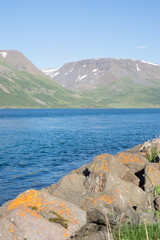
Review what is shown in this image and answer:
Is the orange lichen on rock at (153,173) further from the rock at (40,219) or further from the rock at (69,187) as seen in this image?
the rock at (40,219)

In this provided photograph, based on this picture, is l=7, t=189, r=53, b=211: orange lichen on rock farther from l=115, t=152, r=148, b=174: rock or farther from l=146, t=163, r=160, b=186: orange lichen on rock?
l=115, t=152, r=148, b=174: rock

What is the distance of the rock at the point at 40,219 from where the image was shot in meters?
9.14

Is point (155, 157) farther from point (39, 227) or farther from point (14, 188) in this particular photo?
point (39, 227)

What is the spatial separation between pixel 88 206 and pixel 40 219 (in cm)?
286

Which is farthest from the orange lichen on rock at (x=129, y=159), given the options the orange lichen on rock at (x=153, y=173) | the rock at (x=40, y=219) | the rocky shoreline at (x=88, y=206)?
the rock at (x=40, y=219)

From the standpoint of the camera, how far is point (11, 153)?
151ft

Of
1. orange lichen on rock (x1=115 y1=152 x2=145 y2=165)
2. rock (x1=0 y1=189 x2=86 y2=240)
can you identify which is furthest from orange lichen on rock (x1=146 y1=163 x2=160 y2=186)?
rock (x1=0 y1=189 x2=86 y2=240)

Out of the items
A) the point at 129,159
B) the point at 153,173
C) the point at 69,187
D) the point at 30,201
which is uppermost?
the point at 129,159

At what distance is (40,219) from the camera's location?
973cm

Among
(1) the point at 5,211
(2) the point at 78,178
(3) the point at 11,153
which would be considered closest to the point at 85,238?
(1) the point at 5,211

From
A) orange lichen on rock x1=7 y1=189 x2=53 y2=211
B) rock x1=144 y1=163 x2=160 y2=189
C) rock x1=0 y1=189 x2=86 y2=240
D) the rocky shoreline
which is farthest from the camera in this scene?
rock x1=144 y1=163 x2=160 y2=189

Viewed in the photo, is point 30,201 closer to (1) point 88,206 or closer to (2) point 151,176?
(1) point 88,206

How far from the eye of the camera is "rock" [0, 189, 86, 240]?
9.14 meters

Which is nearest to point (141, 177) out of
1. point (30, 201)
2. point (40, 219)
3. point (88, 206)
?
point (88, 206)
